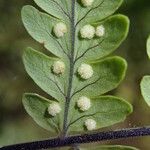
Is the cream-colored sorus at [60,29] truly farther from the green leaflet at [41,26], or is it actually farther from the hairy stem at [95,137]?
the hairy stem at [95,137]

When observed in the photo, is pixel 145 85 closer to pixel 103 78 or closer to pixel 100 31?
pixel 103 78

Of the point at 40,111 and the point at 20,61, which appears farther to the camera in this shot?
the point at 20,61

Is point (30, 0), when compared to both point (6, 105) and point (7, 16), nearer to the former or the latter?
point (7, 16)

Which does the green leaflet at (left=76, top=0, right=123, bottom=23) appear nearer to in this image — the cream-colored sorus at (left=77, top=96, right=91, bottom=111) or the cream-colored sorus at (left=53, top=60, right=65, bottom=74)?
the cream-colored sorus at (left=53, top=60, right=65, bottom=74)

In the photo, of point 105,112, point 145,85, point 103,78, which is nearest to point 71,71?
point 103,78

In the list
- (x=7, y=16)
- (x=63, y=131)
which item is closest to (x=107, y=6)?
(x=63, y=131)
